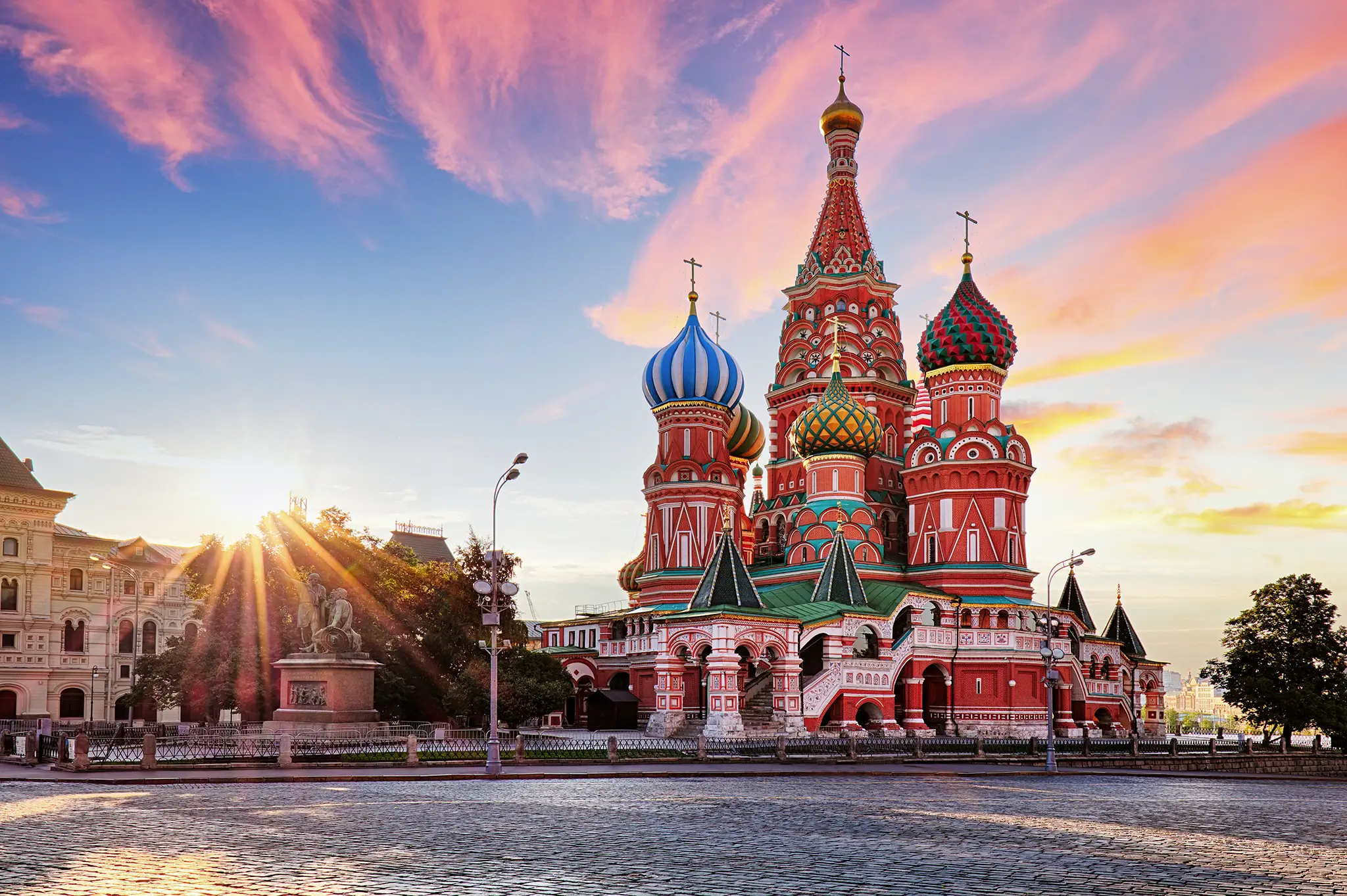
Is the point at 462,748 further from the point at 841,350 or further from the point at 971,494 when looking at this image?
the point at 841,350

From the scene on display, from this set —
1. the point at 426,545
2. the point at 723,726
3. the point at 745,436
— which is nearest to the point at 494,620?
the point at 723,726

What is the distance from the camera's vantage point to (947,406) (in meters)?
54.9

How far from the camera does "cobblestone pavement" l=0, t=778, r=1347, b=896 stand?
1048 centimetres

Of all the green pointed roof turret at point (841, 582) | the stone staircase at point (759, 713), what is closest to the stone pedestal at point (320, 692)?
the stone staircase at point (759, 713)

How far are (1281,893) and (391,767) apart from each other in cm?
2050

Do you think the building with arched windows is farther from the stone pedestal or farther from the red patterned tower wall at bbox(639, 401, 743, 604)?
the stone pedestal

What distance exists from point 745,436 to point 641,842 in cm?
5759

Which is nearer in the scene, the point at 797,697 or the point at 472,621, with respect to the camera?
the point at 797,697

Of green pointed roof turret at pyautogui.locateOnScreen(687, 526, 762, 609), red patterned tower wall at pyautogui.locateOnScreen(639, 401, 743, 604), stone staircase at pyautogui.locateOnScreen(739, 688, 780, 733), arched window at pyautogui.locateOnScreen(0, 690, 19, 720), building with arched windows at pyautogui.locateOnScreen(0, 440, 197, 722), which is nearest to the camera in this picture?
stone staircase at pyautogui.locateOnScreen(739, 688, 780, 733)

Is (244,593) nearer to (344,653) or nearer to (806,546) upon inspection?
(344,653)

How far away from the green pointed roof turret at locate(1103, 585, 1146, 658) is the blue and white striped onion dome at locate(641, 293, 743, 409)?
82.9 ft

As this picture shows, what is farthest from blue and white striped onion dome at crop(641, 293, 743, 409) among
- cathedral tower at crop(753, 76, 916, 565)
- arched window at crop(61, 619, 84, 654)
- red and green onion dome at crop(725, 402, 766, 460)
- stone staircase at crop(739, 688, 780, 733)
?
arched window at crop(61, 619, 84, 654)

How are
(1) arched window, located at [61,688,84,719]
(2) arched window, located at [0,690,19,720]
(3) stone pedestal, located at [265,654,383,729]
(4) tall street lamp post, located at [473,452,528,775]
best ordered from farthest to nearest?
(1) arched window, located at [61,688,84,719] < (2) arched window, located at [0,690,19,720] < (3) stone pedestal, located at [265,654,383,729] < (4) tall street lamp post, located at [473,452,528,775]

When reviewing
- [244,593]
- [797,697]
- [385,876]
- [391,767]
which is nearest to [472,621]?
[244,593]
